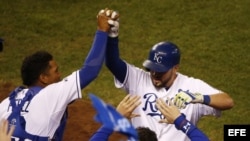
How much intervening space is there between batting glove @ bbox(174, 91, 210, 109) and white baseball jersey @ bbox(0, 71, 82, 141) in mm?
791

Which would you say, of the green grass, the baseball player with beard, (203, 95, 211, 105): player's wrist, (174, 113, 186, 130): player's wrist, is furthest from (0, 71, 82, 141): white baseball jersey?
the green grass

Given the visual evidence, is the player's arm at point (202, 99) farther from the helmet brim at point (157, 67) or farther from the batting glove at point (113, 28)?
the batting glove at point (113, 28)

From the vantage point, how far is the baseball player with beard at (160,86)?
520 cm

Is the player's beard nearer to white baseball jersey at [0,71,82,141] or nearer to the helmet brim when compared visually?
the helmet brim

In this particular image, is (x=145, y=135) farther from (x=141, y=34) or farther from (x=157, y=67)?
(x=141, y=34)

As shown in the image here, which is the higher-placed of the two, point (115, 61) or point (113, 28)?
point (113, 28)

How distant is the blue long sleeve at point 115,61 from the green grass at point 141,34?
3.73m

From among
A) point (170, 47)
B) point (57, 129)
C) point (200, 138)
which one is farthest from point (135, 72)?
point (200, 138)

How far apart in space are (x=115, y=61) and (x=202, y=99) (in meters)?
0.84

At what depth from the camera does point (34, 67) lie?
4.82 meters

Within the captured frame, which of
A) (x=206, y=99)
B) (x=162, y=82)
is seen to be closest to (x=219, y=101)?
(x=206, y=99)

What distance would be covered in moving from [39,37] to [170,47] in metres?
6.15

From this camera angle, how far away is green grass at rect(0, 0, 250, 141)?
32.1 ft

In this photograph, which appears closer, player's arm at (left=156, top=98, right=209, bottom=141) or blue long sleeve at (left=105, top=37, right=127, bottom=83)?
player's arm at (left=156, top=98, right=209, bottom=141)
